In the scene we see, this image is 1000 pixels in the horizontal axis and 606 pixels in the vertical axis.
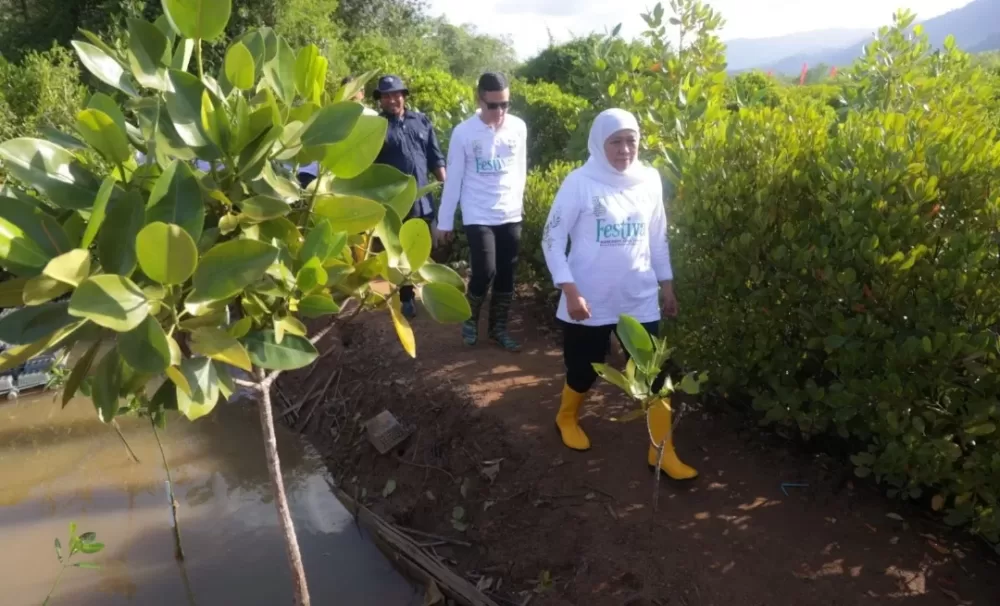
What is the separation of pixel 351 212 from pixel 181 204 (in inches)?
17.0

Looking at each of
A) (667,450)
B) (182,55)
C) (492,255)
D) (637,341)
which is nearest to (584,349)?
(667,450)

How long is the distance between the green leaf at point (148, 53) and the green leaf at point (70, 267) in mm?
506

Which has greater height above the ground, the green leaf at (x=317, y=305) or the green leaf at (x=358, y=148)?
the green leaf at (x=358, y=148)

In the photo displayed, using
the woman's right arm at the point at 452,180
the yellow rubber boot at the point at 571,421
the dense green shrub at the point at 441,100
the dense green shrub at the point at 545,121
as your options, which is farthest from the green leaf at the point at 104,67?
the dense green shrub at the point at 545,121

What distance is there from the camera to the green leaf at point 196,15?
1438mm

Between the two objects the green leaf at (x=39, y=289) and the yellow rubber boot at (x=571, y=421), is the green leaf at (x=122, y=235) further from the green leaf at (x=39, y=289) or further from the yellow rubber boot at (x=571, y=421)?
the yellow rubber boot at (x=571, y=421)

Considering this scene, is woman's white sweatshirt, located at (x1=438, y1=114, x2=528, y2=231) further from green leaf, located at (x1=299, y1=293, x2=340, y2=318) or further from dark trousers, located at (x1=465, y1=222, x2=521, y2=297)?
green leaf, located at (x1=299, y1=293, x2=340, y2=318)

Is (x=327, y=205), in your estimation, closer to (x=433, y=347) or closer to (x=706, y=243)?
(x=706, y=243)

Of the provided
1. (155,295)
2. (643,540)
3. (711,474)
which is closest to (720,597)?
(643,540)

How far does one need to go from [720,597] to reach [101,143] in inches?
99.2

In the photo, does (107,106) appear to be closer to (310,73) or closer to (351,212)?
(310,73)

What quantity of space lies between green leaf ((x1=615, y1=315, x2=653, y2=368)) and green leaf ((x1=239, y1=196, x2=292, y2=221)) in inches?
43.4

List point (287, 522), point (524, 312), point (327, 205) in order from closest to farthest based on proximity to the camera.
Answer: point (327, 205), point (287, 522), point (524, 312)

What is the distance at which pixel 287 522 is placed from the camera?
7.23 feet
